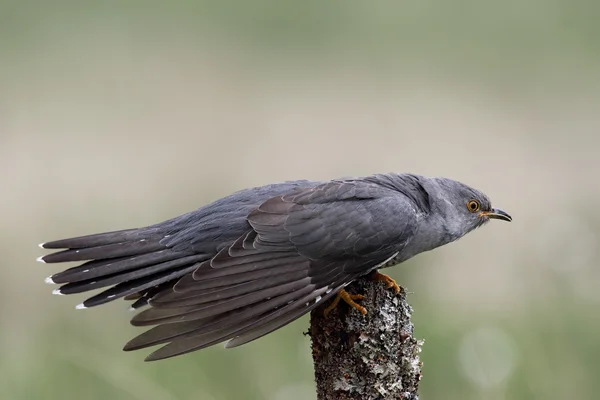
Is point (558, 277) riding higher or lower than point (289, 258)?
lower

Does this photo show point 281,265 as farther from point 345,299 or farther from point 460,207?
point 460,207

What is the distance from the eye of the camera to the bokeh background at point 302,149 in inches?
240

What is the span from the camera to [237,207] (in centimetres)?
528

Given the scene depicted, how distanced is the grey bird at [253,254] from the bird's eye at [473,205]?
28cm

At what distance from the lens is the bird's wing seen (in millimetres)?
4430

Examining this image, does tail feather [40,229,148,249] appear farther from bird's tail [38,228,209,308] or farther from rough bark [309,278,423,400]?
rough bark [309,278,423,400]

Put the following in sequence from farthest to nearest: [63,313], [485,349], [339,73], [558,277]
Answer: [339,73] < [63,313] < [558,277] < [485,349]

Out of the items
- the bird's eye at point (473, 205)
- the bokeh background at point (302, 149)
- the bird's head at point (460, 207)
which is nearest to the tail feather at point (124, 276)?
the bokeh background at point (302, 149)

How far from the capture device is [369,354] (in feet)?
13.4

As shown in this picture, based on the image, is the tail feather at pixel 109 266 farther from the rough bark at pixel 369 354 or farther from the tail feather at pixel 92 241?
the rough bark at pixel 369 354

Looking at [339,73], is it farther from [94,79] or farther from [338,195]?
[338,195]

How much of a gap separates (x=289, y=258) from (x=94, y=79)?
9.97 metres

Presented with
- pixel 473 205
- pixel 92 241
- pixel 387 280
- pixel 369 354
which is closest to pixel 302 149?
pixel 473 205

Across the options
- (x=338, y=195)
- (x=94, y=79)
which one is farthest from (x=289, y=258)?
(x=94, y=79)
